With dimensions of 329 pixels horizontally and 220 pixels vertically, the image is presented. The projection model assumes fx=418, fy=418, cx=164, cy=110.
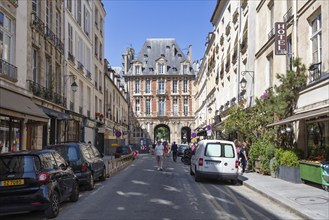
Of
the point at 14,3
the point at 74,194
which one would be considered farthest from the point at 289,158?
the point at 14,3

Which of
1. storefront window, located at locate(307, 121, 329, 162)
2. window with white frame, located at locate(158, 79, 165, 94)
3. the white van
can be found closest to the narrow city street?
the white van

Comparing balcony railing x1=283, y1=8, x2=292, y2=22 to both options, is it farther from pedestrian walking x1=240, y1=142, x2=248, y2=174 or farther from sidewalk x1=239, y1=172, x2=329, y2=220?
sidewalk x1=239, y1=172, x2=329, y2=220

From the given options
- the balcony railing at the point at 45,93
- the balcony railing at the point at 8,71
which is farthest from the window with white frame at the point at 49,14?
the balcony railing at the point at 8,71

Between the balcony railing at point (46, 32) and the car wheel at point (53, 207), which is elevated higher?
the balcony railing at point (46, 32)

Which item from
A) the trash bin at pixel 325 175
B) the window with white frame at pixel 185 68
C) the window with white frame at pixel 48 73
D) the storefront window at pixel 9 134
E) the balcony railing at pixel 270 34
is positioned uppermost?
the window with white frame at pixel 185 68

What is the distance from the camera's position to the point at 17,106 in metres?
15.7

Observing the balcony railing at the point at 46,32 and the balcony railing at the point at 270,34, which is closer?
the balcony railing at the point at 270,34

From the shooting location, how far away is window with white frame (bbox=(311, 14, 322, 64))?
49.7 feet

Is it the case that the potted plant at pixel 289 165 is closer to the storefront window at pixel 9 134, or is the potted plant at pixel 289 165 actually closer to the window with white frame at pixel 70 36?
the storefront window at pixel 9 134

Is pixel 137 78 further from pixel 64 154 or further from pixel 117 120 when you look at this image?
pixel 64 154

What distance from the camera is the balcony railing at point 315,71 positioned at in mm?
14906

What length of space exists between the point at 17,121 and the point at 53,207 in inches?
419

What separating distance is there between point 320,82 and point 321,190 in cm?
377

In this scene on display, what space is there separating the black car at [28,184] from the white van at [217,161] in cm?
763
